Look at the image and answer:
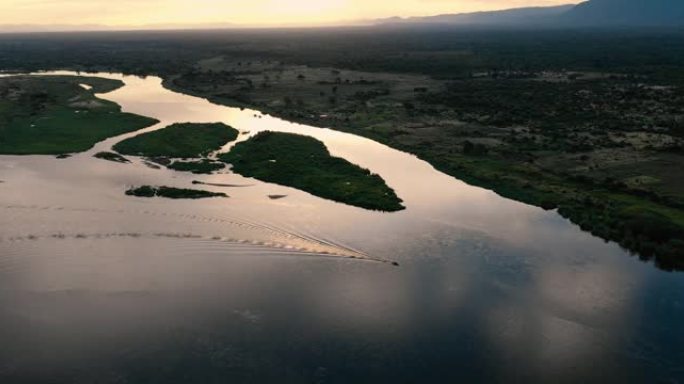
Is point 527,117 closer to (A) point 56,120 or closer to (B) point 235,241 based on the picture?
(B) point 235,241

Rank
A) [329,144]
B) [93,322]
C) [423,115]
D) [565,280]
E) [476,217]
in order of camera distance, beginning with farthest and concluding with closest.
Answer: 1. [423,115]
2. [329,144]
3. [476,217]
4. [565,280]
5. [93,322]

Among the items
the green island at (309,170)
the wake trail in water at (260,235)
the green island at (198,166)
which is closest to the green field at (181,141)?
the green island at (198,166)

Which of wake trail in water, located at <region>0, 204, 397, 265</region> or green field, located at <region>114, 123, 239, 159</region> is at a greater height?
green field, located at <region>114, 123, 239, 159</region>

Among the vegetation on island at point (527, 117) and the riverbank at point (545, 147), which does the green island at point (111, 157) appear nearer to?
the riverbank at point (545, 147)

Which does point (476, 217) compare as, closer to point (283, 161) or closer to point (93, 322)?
point (283, 161)

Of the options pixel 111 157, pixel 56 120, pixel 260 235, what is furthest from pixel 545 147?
pixel 56 120

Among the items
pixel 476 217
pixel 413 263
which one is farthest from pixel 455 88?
pixel 413 263

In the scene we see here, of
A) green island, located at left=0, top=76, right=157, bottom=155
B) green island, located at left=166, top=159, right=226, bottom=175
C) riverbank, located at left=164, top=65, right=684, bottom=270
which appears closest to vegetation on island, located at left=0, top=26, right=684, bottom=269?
riverbank, located at left=164, top=65, right=684, bottom=270

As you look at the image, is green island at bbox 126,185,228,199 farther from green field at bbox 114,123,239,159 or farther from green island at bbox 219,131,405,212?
green field at bbox 114,123,239,159
